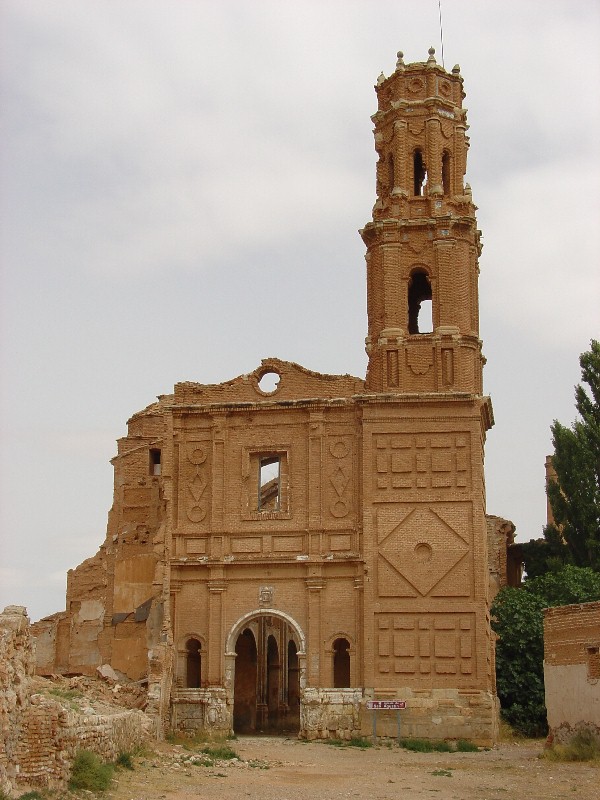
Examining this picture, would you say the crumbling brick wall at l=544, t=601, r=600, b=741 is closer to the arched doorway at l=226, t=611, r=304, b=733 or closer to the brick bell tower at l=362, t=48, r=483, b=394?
the brick bell tower at l=362, t=48, r=483, b=394

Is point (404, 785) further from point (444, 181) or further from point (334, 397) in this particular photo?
point (444, 181)

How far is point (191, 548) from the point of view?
107 ft

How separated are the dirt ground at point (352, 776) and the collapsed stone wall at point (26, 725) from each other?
4.69 ft

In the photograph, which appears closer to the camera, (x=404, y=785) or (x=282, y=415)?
(x=404, y=785)

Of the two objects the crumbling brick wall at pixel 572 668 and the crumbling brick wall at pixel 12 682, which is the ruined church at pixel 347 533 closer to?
the crumbling brick wall at pixel 572 668

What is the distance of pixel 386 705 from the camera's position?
29828 mm

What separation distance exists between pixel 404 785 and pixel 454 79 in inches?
890

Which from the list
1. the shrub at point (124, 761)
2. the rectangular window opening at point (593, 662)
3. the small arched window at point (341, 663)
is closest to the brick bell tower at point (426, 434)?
the small arched window at point (341, 663)

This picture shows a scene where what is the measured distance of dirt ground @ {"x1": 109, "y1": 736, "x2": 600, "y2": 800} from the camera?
65.8 feet

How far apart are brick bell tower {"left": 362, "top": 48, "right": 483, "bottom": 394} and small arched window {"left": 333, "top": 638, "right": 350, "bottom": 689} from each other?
7.08m

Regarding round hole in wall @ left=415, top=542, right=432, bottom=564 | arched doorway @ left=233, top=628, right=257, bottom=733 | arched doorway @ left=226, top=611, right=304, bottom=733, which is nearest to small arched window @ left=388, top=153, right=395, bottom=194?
round hole in wall @ left=415, top=542, right=432, bottom=564

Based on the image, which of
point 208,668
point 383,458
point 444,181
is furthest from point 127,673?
point 444,181

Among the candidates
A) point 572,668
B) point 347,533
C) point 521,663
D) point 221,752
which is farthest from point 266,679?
point 572,668

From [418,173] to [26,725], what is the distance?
24054mm
